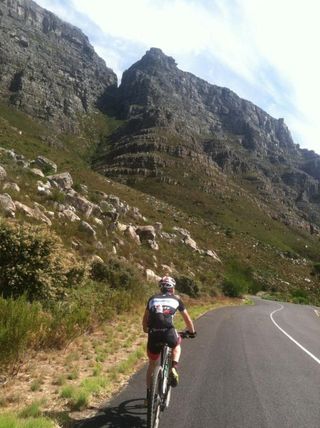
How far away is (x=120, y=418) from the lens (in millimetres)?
6938

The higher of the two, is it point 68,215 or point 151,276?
point 68,215

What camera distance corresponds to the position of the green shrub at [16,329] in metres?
8.05

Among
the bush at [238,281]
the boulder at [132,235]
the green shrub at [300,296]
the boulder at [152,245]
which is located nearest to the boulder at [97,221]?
the boulder at [132,235]

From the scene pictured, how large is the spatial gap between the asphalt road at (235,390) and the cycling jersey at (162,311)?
141 cm

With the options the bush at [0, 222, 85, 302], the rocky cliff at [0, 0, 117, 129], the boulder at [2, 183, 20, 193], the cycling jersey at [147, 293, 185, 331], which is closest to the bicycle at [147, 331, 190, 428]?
the cycling jersey at [147, 293, 185, 331]

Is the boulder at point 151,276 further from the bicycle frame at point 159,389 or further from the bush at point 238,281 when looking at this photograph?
the bicycle frame at point 159,389

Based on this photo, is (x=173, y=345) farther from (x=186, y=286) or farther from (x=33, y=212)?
(x=186, y=286)

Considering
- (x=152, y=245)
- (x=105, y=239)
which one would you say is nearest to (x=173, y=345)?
(x=105, y=239)

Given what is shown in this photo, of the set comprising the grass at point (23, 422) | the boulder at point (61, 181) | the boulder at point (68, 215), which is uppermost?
the boulder at point (61, 181)

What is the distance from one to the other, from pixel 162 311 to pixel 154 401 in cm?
134

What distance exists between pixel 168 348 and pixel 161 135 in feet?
455

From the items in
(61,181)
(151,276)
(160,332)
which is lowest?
(160,332)

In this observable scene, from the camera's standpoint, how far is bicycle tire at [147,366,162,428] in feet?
20.4

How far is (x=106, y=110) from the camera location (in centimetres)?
19975
